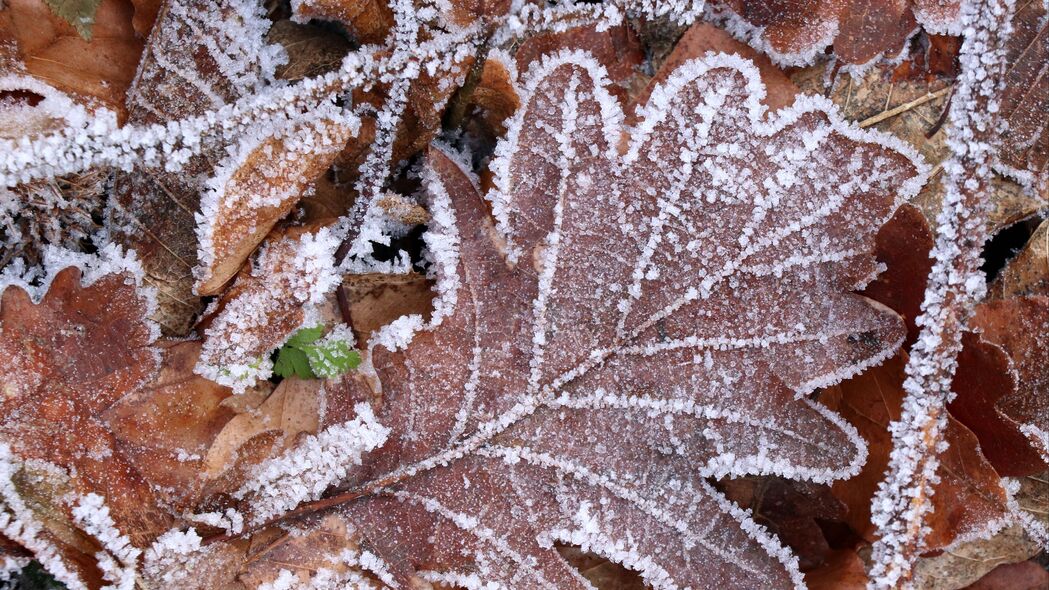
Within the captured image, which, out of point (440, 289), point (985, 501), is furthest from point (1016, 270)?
point (440, 289)

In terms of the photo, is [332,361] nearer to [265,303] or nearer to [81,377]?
[265,303]

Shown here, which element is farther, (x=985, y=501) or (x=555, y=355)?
(x=985, y=501)

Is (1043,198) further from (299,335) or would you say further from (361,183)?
(299,335)

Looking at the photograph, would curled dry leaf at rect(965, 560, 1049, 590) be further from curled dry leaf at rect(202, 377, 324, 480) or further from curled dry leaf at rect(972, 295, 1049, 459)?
curled dry leaf at rect(202, 377, 324, 480)

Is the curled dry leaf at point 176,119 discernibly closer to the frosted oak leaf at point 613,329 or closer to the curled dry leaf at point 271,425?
the curled dry leaf at point 271,425

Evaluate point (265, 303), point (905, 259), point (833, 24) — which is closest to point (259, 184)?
point (265, 303)

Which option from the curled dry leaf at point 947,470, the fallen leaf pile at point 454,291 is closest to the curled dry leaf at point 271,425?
the fallen leaf pile at point 454,291

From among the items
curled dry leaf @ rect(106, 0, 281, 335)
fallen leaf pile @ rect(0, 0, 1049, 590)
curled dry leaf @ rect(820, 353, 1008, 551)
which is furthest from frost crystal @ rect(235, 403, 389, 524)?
curled dry leaf @ rect(820, 353, 1008, 551)
